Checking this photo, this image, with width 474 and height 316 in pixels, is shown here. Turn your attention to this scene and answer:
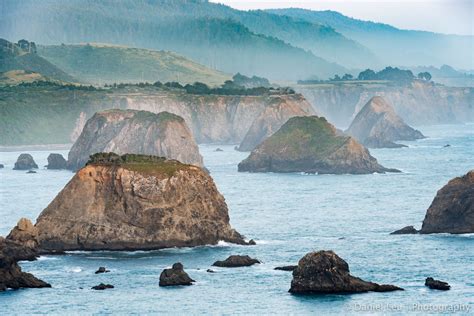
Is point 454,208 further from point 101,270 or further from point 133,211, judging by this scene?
point 101,270

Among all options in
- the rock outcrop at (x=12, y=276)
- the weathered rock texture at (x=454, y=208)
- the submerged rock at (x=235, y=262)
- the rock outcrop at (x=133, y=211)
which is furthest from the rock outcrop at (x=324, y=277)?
the weathered rock texture at (x=454, y=208)

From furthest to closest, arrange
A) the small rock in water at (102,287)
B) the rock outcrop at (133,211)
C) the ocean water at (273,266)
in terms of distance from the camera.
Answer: the rock outcrop at (133,211) < the small rock in water at (102,287) < the ocean water at (273,266)

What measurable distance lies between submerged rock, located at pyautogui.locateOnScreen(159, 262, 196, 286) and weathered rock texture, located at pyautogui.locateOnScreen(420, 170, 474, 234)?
2847 centimetres

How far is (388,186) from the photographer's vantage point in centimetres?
18000

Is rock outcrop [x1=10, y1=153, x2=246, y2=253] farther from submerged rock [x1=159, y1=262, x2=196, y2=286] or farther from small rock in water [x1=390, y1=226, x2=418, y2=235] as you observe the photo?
small rock in water [x1=390, y1=226, x2=418, y2=235]

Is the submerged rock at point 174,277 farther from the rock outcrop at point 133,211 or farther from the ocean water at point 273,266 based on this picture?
the rock outcrop at point 133,211

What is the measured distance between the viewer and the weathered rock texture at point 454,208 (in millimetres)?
116062

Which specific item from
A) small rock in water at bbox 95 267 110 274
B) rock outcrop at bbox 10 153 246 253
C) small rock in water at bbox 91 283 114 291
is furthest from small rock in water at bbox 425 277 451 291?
small rock in water at bbox 95 267 110 274

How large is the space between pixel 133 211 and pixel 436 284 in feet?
91.6

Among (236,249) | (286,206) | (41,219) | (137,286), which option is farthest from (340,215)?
(137,286)

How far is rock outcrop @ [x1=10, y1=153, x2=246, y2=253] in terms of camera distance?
111062 mm

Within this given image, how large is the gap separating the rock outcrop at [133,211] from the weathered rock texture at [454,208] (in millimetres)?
17444

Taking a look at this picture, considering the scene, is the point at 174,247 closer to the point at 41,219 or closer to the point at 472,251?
the point at 41,219

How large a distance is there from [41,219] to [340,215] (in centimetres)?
4244
